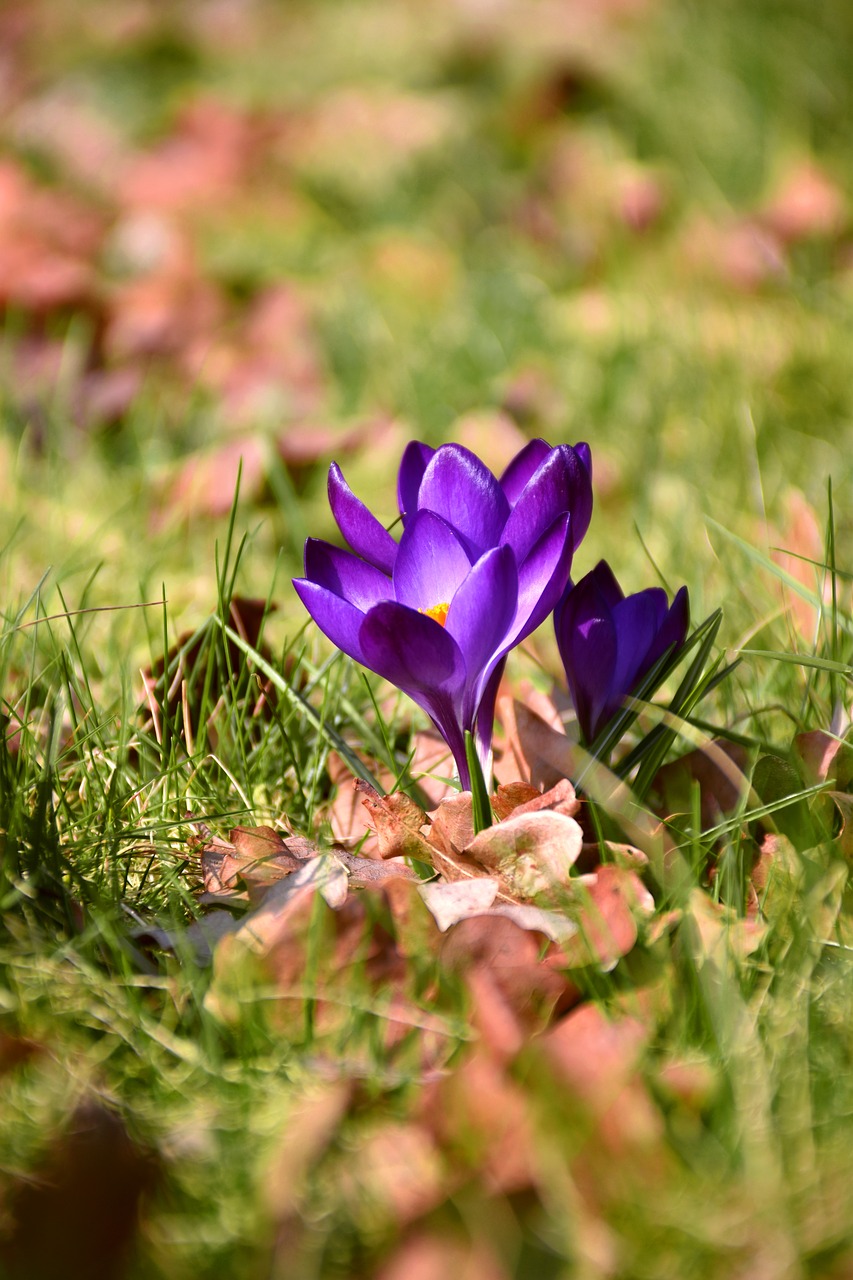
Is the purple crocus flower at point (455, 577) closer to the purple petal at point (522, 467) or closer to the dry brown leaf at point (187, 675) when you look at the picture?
the purple petal at point (522, 467)

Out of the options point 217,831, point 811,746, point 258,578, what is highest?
point 811,746

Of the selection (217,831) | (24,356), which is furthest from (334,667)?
(24,356)

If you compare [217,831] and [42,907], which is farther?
[217,831]

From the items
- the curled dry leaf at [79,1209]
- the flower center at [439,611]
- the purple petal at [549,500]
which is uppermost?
the purple petal at [549,500]

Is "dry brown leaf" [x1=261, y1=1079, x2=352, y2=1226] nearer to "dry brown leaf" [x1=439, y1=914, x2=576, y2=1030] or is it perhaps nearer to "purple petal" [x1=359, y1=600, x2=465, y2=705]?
"dry brown leaf" [x1=439, y1=914, x2=576, y2=1030]

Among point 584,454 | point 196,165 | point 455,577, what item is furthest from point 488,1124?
point 196,165

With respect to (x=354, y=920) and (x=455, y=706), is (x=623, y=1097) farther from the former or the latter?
(x=455, y=706)

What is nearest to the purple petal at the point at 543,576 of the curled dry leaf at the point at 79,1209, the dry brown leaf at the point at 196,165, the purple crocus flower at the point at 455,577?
the purple crocus flower at the point at 455,577
